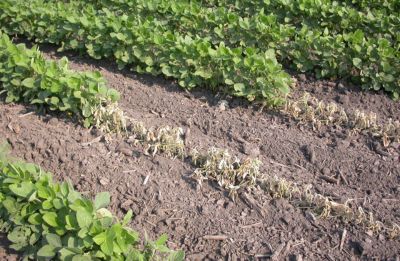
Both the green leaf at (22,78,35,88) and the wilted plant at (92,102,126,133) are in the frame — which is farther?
the green leaf at (22,78,35,88)

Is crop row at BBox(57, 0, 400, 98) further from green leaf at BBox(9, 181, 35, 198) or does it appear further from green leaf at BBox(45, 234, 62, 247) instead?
green leaf at BBox(45, 234, 62, 247)

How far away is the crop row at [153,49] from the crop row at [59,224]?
6.53 ft

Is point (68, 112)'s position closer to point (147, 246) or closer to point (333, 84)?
point (147, 246)

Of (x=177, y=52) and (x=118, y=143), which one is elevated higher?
(x=177, y=52)

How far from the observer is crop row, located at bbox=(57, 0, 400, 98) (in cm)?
491

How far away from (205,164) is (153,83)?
153 centimetres

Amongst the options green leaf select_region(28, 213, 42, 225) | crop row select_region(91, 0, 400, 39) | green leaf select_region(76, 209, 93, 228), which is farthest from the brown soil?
crop row select_region(91, 0, 400, 39)

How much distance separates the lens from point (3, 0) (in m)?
5.75

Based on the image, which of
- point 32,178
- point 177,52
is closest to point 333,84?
point 177,52

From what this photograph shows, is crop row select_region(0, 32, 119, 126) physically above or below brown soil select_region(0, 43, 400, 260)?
above

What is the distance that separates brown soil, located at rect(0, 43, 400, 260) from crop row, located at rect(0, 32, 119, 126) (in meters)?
0.14

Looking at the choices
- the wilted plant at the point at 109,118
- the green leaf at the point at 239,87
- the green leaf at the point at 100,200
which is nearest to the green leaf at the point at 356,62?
the green leaf at the point at 239,87

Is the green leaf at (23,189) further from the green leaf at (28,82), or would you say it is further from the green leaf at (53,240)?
the green leaf at (28,82)

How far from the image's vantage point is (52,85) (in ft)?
13.8
